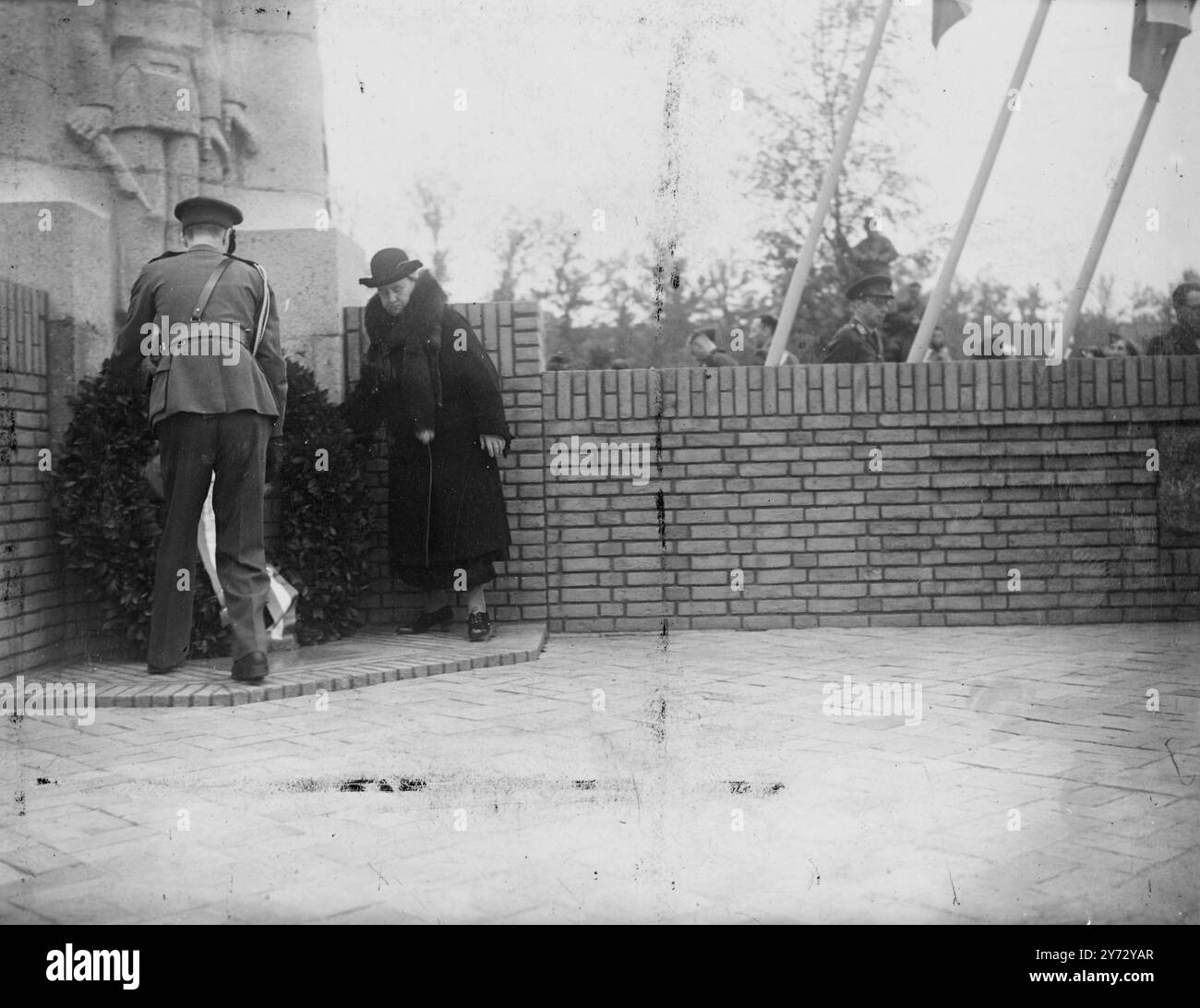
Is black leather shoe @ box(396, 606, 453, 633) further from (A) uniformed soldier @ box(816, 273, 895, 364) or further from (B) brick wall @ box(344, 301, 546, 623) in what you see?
(A) uniformed soldier @ box(816, 273, 895, 364)

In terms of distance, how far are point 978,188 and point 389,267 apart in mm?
3960

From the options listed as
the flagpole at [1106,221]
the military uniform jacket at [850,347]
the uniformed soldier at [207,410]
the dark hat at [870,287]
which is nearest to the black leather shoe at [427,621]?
the uniformed soldier at [207,410]

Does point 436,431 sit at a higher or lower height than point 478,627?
higher

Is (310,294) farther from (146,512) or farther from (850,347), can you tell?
(850,347)

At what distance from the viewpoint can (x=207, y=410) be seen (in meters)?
4.87

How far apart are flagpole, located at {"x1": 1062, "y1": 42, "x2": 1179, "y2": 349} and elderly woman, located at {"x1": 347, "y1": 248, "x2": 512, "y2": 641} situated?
3590 mm

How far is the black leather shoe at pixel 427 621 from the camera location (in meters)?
6.42

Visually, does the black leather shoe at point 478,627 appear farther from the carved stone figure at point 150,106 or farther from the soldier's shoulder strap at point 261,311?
the carved stone figure at point 150,106

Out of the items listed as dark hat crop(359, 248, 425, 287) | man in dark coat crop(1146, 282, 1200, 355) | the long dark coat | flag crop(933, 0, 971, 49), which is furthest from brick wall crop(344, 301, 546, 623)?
man in dark coat crop(1146, 282, 1200, 355)

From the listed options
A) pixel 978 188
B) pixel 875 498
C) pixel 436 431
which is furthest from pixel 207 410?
pixel 978 188

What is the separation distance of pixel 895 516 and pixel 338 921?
5.06m

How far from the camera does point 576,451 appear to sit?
22.3ft
